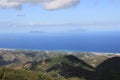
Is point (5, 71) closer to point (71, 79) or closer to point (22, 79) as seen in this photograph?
point (22, 79)

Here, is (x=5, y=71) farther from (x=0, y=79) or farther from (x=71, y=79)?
(x=71, y=79)

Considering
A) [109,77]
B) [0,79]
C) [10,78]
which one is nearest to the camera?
[0,79]

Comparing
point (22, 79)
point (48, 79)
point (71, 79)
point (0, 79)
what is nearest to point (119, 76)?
point (71, 79)

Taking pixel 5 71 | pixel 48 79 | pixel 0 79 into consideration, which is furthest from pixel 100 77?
pixel 0 79

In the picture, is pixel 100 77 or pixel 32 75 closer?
pixel 32 75

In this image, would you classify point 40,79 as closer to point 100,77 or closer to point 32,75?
point 32,75

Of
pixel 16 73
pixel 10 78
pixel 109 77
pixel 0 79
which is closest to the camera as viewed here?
pixel 0 79

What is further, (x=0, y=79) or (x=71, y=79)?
(x=71, y=79)

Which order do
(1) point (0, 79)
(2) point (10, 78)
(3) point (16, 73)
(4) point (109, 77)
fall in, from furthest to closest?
(4) point (109, 77)
(3) point (16, 73)
(2) point (10, 78)
(1) point (0, 79)
